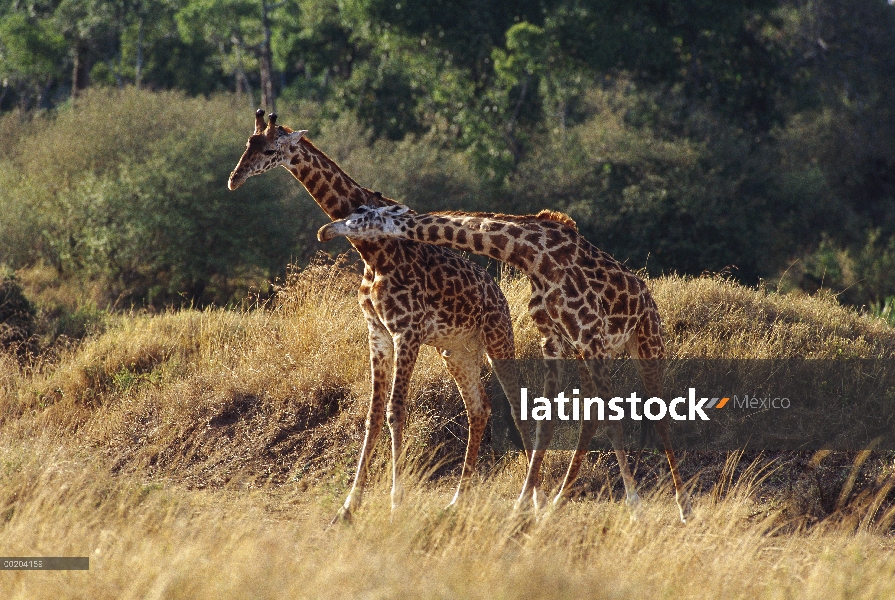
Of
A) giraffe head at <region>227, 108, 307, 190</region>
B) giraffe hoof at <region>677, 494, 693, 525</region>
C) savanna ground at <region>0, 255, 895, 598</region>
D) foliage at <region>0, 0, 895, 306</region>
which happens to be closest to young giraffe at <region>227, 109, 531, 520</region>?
giraffe head at <region>227, 108, 307, 190</region>

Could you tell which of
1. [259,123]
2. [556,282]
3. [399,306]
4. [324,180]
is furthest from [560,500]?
[259,123]

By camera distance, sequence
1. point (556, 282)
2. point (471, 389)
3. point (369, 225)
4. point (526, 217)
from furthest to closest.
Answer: point (471, 389)
point (526, 217)
point (556, 282)
point (369, 225)

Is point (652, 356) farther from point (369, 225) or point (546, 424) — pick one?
point (369, 225)

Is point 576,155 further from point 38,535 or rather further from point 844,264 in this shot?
point 38,535

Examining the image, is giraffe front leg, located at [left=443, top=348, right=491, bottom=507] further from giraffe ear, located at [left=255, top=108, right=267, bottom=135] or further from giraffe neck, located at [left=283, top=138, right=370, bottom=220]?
giraffe ear, located at [left=255, top=108, right=267, bottom=135]

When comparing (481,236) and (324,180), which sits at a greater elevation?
(324,180)

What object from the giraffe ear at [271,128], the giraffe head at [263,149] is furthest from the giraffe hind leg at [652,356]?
the giraffe ear at [271,128]

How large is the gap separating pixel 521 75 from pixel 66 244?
13.4 m

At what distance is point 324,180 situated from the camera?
7.31 metres

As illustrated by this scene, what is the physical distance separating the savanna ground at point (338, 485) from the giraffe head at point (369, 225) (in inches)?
71.2

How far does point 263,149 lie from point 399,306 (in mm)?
1444

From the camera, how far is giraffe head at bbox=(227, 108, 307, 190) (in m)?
6.96

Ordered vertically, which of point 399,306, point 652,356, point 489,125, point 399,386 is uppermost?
point 489,125

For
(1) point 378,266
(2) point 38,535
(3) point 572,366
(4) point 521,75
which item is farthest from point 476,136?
(2) point 38,535
